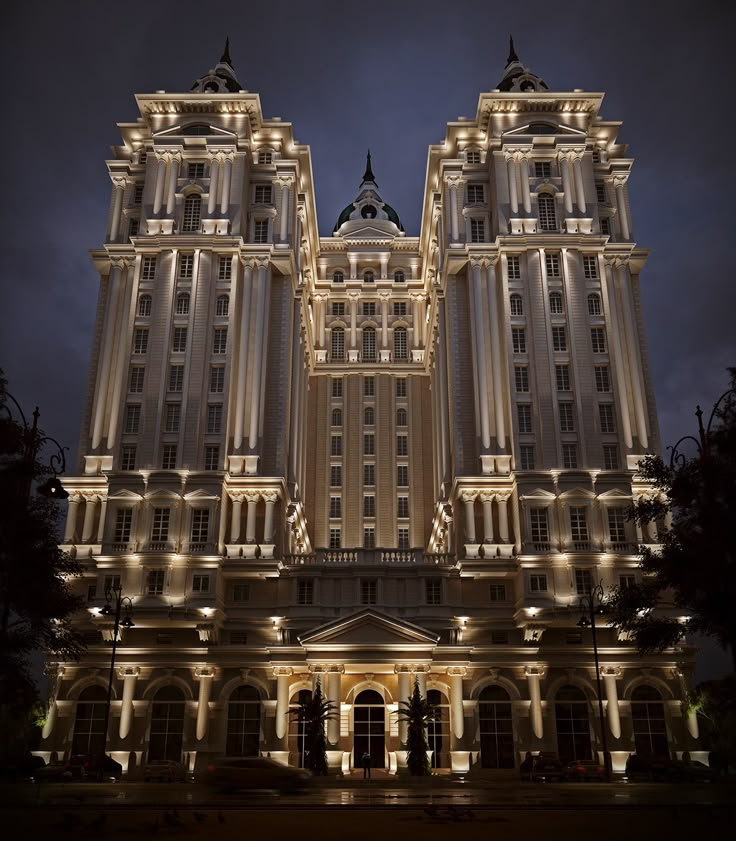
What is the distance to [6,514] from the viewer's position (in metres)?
28.4

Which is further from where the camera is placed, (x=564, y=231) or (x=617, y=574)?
(x=564, y=231)

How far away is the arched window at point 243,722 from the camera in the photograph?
58.4 metres

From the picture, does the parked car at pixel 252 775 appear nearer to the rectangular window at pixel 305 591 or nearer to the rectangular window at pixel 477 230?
the rectangular window at pixel 305 591

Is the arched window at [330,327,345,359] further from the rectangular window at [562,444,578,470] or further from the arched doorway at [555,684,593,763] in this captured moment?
the arched doorway at [555,684,593,763]

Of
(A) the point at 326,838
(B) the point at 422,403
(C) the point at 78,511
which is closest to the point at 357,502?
(B) the point at 422,403

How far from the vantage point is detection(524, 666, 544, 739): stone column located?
57.9 meters

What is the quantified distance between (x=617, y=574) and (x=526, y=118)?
4301cm

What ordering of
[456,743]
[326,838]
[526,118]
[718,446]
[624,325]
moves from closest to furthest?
[326,838] → [718,446] → [456,743] → [624,325] → [526,118]

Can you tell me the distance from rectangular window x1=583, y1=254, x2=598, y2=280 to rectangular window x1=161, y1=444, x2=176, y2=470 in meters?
37.9

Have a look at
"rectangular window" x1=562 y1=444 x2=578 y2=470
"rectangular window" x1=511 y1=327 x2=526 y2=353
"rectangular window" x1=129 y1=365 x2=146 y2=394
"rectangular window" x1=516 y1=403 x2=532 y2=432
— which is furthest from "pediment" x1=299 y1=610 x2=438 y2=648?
"rectangular window" x1=511 y1=327 x2=526 y2=353

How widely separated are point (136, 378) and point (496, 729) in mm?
39239

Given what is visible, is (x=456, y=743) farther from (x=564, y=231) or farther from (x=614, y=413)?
(x=564, y=231)

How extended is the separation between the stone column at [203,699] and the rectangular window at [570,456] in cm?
3091

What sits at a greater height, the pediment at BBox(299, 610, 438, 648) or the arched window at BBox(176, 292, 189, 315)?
the arched window at BBox(176, 292, 189, 315)
